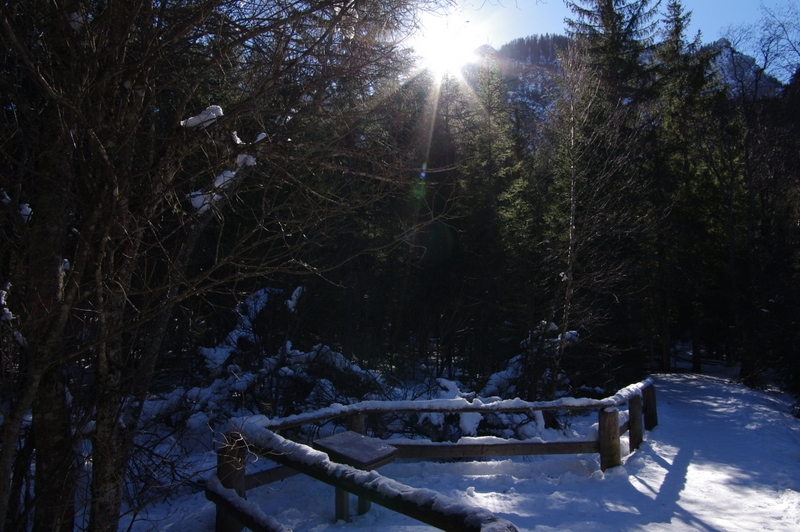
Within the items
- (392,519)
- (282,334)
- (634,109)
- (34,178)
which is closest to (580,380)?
(282,334)

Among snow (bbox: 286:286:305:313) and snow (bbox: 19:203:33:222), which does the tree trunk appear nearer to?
snow (bbox: 19:203:33:222)

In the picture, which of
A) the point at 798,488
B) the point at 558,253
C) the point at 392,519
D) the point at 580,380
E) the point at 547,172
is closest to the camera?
the point at 392,519

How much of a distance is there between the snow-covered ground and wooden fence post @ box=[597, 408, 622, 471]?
116 mm

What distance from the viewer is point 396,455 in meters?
5.34

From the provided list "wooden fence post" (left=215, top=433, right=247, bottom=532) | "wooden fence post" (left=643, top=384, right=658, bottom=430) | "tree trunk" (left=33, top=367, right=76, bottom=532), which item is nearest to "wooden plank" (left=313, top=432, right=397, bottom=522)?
"wooden fence post" (left=215, top=433, right=247, bottom=532)

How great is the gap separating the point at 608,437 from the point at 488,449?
1415mm

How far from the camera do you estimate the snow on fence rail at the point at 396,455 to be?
115 inches

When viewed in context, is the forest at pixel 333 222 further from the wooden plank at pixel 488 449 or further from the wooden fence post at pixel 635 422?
the wooden fence post at pixel 635 422

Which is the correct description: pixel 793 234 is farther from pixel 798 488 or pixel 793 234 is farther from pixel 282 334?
pixel 282 334

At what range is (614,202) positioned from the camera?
503 inches

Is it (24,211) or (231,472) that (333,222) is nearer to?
(231,472)

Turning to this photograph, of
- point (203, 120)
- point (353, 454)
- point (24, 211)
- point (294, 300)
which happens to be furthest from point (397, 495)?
point (294, 300)

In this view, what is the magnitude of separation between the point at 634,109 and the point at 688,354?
20.0 meters

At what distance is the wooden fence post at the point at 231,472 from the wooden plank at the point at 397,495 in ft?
1.14
